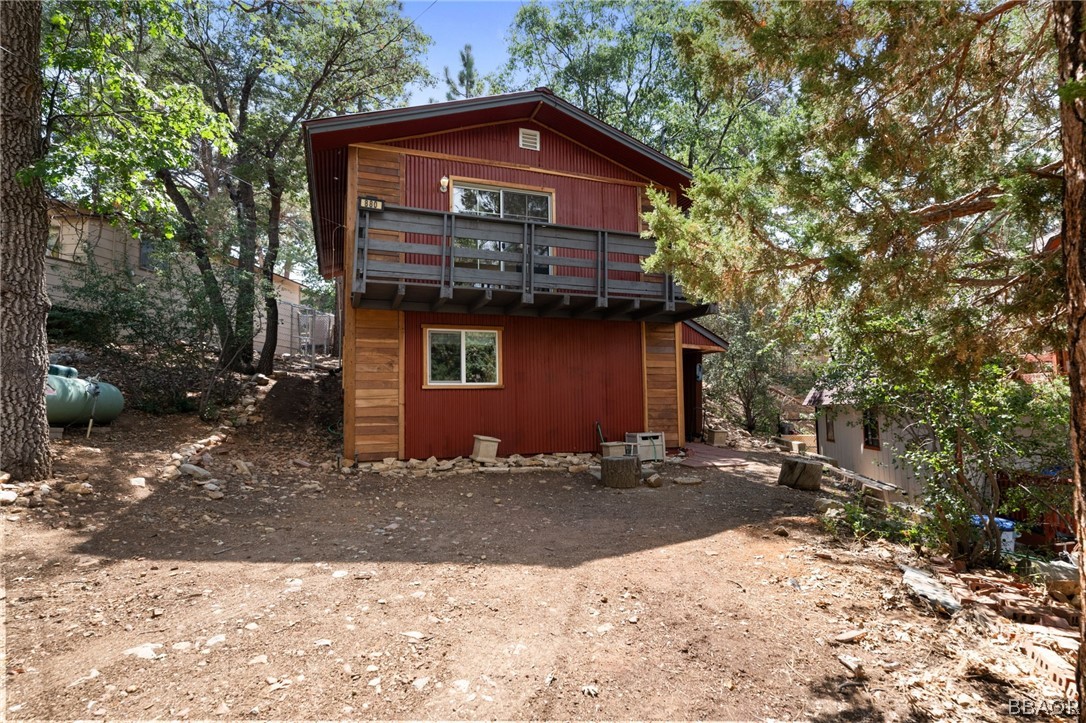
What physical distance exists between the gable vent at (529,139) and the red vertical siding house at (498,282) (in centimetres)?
3

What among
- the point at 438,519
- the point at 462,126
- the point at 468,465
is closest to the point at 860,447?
the point at 468,465

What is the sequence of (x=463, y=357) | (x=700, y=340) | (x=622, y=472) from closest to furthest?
(x=622, y=472)
(x=463, y=357)
(x=700, y=340)

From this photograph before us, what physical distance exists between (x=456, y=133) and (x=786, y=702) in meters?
9.87

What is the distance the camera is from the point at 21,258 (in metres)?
5.81

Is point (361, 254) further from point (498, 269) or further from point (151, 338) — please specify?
point (151, 338)

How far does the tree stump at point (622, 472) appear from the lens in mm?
8250

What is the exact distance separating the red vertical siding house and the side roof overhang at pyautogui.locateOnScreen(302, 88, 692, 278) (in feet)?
0.11

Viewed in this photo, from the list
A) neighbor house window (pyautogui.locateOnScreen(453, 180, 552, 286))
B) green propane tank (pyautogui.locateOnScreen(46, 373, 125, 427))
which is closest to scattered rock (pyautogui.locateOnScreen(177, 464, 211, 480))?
green propane tank (pyautogui.locateOnScreen(46, 373, 125, 427))

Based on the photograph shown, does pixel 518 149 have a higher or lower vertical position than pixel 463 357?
higher

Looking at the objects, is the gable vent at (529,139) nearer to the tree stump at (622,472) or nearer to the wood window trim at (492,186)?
the wood window trim at (492,186)

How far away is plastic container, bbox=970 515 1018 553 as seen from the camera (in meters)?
4.80

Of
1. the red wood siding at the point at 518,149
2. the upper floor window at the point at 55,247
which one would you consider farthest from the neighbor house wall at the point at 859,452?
the upper floor window at the point at 55,247

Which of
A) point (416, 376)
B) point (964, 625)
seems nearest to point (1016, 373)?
point (964, 625)

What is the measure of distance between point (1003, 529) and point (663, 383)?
6131mm
